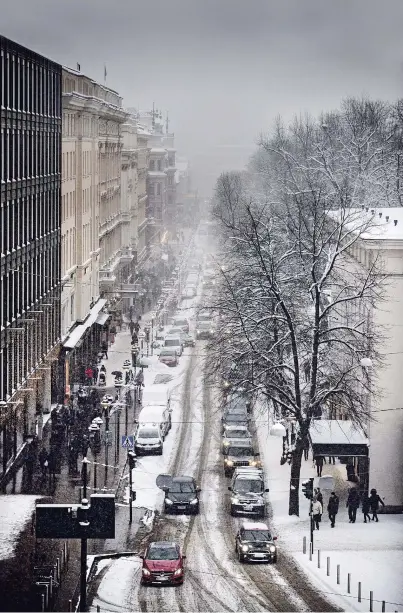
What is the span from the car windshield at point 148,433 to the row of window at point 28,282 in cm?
522

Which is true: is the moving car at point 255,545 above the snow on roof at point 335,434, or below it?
below

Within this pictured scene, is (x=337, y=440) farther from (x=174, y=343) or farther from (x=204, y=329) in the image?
(x=204, y=329)

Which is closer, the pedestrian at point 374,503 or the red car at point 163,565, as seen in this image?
the red car at point 163,565

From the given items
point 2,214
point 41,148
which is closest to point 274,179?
point 41,148

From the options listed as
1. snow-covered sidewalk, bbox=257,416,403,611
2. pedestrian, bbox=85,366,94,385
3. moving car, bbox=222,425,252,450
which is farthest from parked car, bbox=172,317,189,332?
snow-covered sidewalk, bbox=257,416,403,611

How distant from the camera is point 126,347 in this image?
68125mm

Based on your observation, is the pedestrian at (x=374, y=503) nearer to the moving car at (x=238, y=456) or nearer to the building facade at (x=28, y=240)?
the moving car at (x=238, y=456)

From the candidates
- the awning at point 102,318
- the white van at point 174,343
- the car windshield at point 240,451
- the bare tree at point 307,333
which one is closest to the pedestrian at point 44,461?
the car windshield at point 240,451

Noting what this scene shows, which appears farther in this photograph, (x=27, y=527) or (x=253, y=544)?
(x=27, y=527)

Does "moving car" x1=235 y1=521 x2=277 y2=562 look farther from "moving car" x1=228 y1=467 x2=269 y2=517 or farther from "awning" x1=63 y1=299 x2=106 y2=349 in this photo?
"awning" x1=63 y1=299 x2=106 y2=349

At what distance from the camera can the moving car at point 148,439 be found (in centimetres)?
4350

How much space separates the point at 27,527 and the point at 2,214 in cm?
1064

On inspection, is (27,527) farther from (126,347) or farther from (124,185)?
(124,185)

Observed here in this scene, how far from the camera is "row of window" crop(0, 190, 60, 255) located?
4131cm
